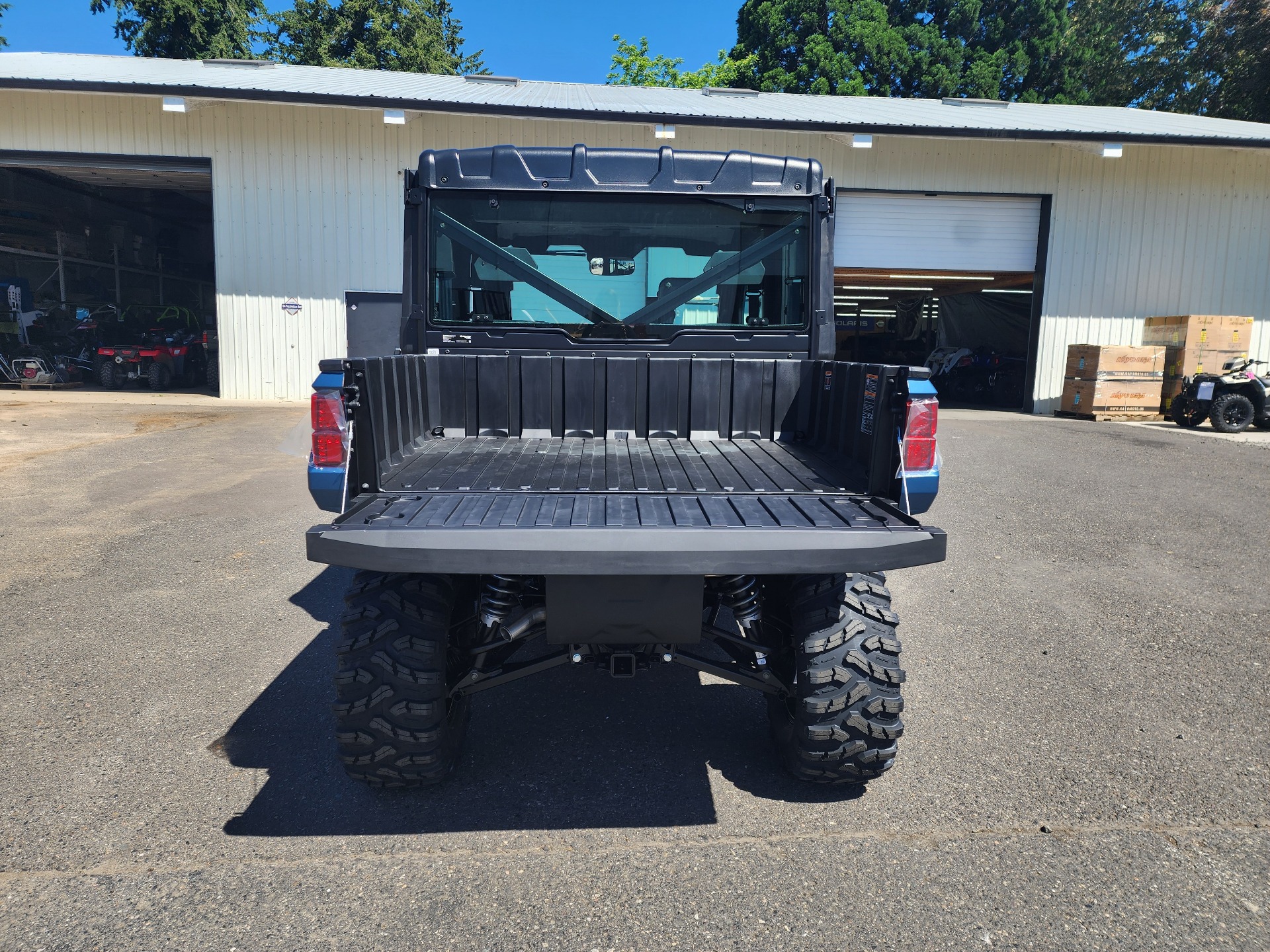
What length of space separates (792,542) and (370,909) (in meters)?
1.69

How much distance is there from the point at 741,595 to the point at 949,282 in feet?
63.3

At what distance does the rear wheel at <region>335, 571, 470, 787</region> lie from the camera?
285 cm

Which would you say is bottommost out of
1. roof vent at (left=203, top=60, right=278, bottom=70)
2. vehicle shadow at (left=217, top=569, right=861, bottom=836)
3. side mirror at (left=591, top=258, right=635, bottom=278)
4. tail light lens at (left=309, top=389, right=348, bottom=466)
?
vehicle shadow at (left=217, top=569, right=861, bottom=836)

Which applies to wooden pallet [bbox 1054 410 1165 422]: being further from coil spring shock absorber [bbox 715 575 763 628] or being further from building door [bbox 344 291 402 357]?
coil spring shock absorber [bbox 715 575 763 628]

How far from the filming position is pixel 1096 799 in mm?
3225

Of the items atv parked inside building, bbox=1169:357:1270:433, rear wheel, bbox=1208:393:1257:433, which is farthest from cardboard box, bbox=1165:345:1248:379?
rear wheel, bbox=1208:393:1257:433

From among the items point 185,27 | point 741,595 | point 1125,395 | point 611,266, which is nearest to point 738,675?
point 741,595

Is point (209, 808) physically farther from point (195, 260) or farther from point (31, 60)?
point (195, 260)

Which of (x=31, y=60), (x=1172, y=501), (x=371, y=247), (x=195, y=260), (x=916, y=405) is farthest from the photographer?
(x=195, y=260)

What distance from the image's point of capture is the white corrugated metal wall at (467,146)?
16.1 meters

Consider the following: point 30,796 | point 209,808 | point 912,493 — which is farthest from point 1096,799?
point 30,796

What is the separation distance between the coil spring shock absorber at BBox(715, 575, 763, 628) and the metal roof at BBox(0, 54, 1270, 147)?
13874 mm

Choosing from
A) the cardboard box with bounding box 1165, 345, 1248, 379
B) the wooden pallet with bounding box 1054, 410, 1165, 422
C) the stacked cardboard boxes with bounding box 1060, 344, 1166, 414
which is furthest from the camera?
the wooden pallet with bounding box 1054, 410, 1165, 422

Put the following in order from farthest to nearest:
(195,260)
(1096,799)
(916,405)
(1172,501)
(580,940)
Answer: (195,260) < (1172,501) < (1096,799) < (916,405) < (580,940)
